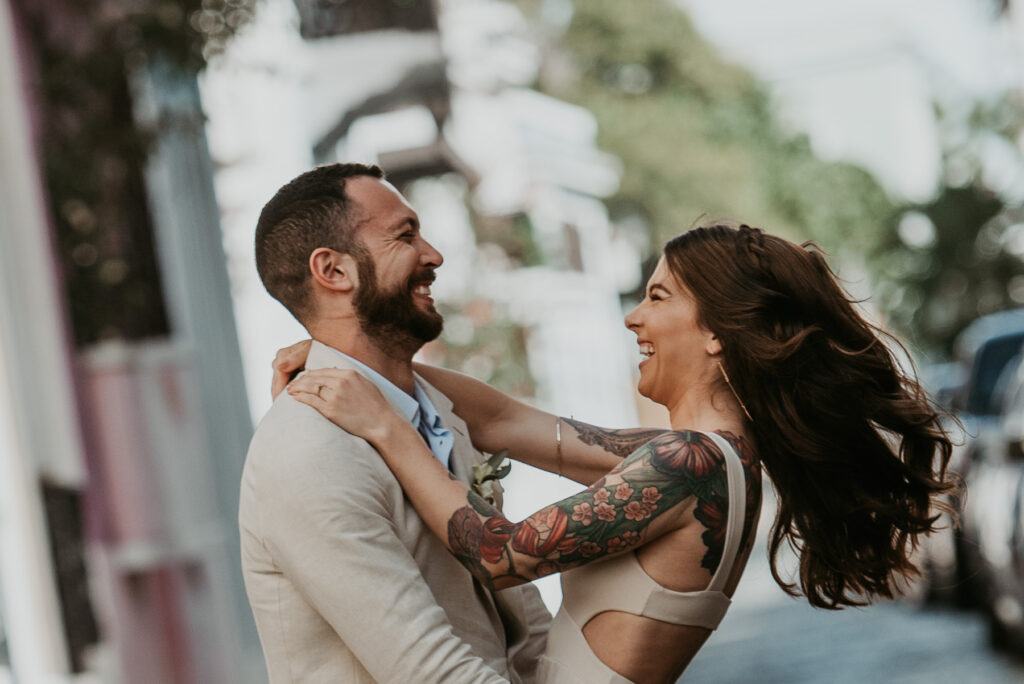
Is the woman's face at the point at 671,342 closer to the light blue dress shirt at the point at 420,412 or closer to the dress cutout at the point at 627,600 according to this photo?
the dress cutout at the point at 627,600

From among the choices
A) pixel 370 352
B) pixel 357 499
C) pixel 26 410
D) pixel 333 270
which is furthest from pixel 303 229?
pixel 26 410

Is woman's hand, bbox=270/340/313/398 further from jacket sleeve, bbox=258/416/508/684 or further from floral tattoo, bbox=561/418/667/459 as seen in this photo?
floral tattoo, bbox=561/418/667/459

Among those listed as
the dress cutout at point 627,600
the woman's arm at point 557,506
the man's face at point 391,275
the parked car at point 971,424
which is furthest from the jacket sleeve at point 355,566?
the parked car at point 971,424

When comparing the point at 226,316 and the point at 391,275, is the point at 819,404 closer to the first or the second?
the point at 391,275

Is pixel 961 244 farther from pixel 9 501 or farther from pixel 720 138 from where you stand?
pixel 9 501

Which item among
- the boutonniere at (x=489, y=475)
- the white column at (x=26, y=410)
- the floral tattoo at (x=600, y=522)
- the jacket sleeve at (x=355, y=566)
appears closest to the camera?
the jacket sleeve at (x=355, y=566)

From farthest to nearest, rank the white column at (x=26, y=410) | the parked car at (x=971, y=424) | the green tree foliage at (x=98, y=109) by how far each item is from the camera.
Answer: the parked car at (x=971, y=424) < the green tree foliage at (x=98, y=109) < the white column at (x=26, y=410)

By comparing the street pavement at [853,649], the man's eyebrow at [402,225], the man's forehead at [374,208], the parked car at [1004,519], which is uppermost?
the man's forehead at [374,208]

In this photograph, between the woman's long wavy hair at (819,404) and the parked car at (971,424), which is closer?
the woman's long wavy hair at (819,404)

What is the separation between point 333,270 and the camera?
3.59 m

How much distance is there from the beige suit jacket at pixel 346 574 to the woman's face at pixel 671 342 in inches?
28.3

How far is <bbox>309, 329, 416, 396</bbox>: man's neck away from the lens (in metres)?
3.60

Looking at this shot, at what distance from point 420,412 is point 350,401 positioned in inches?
15.3

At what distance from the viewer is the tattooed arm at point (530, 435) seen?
421 centimetres
